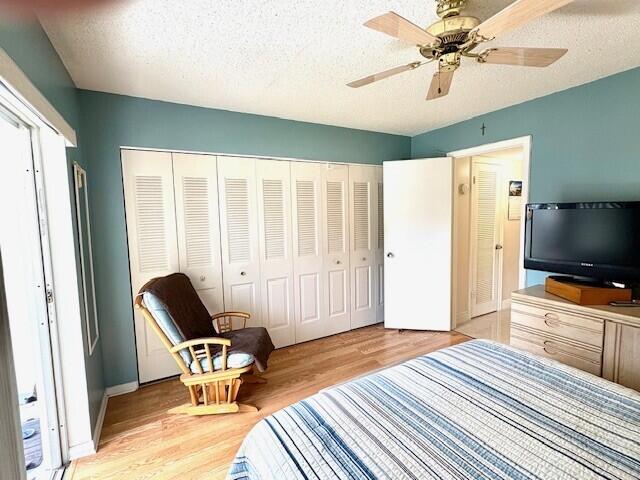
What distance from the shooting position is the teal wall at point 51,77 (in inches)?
44.9

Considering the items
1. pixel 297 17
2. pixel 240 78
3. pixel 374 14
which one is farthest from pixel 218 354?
pixel 374 14

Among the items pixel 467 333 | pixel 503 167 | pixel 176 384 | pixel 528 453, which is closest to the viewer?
pixel 528 453

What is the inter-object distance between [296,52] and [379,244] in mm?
2355

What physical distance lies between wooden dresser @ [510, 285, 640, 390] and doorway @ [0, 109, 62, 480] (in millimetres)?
3141

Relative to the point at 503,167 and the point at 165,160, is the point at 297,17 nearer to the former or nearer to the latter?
the point at 165,160

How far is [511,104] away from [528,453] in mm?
2859

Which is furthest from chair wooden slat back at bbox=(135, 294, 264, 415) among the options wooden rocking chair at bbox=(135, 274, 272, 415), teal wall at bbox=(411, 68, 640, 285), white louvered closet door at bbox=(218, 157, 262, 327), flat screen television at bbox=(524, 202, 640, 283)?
teal wall at bbox=(411, 68, 640, 285)

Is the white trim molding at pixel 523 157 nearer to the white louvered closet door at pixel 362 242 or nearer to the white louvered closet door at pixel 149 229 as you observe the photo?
the white louvered closet door at pixel 362 242

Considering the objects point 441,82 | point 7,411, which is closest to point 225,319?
point 7,411

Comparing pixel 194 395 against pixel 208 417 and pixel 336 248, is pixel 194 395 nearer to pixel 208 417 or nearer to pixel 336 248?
pixel 208 417

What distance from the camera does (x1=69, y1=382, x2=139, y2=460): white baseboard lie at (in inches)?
67.7

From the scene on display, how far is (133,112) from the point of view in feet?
7.59

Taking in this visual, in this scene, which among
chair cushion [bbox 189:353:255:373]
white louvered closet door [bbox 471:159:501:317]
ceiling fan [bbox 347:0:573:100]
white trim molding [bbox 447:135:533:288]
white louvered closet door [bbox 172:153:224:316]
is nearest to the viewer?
ceiling fan [bbox 347:0:573:100]

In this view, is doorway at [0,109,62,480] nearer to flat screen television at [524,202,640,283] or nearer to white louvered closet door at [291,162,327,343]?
white louvered closet door at [291,162,327,343]
